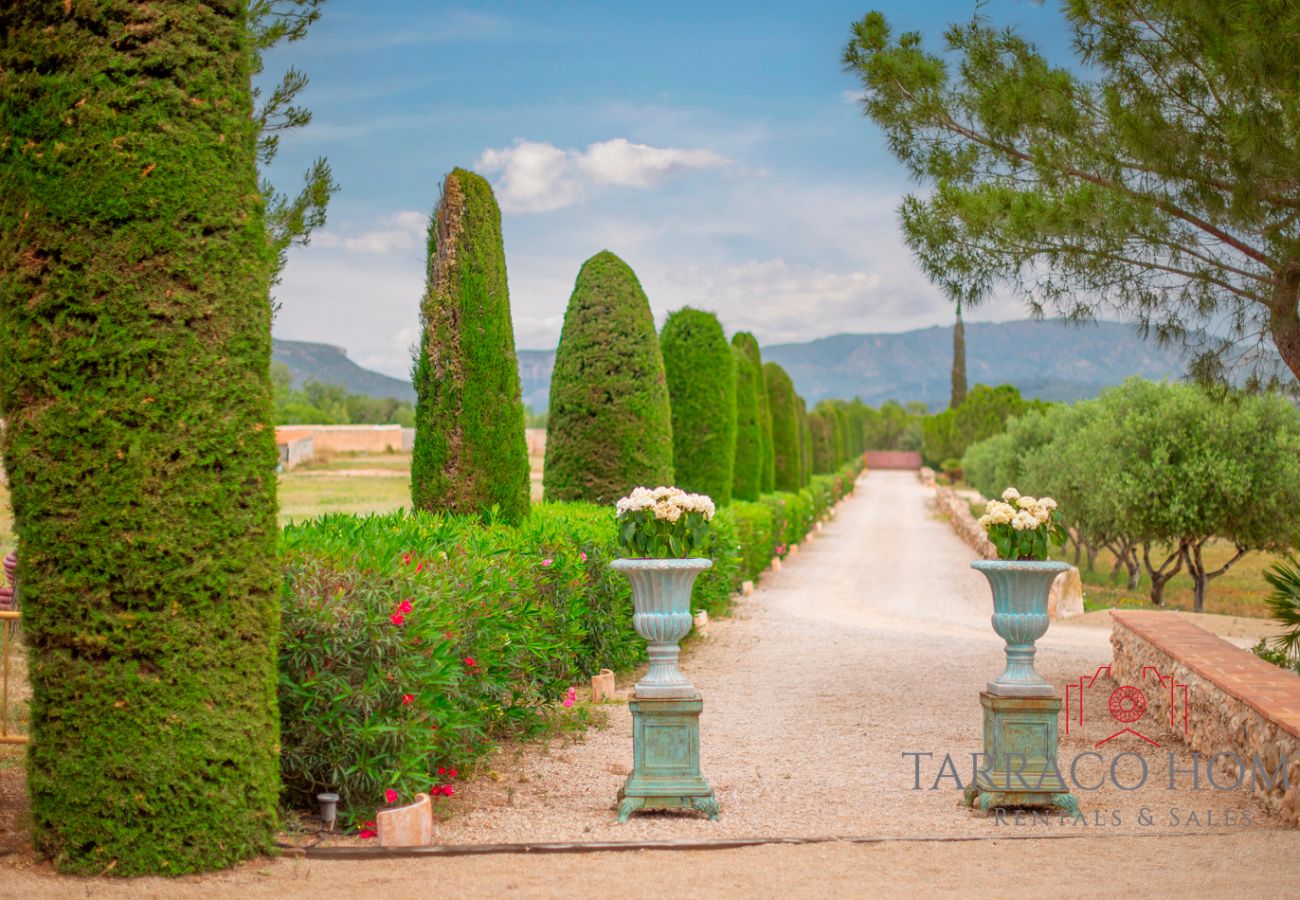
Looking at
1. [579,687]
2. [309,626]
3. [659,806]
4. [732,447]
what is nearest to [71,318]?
[309,626]

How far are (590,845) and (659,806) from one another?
28.4 inches

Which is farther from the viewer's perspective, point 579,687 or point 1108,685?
point 1108,685

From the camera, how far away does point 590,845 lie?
511 cm

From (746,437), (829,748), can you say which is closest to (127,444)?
(829,748)

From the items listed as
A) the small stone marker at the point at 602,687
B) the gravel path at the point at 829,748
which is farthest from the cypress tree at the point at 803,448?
the small stone marker at the point at 602,687

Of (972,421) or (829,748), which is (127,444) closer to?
(829,748)

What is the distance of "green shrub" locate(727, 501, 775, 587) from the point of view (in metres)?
16.8

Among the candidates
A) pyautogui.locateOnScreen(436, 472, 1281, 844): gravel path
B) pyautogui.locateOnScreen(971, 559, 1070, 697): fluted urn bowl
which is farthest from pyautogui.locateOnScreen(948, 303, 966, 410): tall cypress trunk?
pyautogui.locateOnScreen(971, 559, 1070, 697): fluted urn bowl

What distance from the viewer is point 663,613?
5871 mm

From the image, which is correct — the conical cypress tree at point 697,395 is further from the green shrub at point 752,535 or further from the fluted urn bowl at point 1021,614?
the fluted urn bowl at point 1021,614

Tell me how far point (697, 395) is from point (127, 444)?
39.7 ft

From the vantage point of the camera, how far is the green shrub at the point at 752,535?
16.8 meters

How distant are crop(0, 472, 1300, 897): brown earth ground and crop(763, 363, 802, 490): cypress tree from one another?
15862mm

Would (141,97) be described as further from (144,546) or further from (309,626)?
(309,626)
